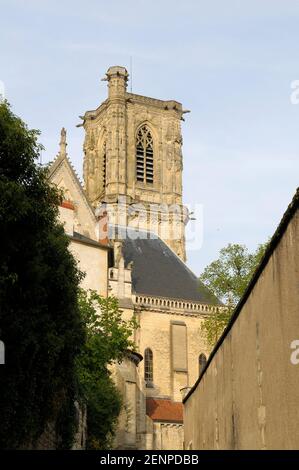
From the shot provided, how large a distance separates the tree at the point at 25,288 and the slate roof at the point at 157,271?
115 feet

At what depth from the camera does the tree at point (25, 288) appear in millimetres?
13023

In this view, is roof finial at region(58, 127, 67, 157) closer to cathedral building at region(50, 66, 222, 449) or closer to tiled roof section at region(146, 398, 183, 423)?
cathedral building at region(50, 66, 222, 449)

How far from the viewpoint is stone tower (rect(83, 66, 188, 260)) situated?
7106 cm

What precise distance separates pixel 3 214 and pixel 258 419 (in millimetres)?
5678

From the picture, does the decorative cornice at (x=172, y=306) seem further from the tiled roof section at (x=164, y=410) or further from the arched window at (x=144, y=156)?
the arched window at (x=144, y=156)

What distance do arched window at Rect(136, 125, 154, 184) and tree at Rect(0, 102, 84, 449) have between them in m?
59.9

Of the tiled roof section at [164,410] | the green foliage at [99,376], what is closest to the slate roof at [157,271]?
the tiled roof section at [164,410]

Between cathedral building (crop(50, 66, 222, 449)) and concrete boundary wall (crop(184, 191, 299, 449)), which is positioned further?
cathedral building (crop(50, 66, 222, 449))

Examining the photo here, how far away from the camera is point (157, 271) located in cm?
5466

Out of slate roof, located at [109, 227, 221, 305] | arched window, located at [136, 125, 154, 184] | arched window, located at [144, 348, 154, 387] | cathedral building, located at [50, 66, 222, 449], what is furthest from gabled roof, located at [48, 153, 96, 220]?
arched window, located at [136, 125, 154, 184]

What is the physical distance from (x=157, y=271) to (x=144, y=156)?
24272 millimetres

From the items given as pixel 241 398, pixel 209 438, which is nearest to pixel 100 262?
pixel 209 438

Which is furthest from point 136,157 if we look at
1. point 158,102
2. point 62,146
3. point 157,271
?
point 62,146

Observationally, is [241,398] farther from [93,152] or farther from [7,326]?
[93,152]
